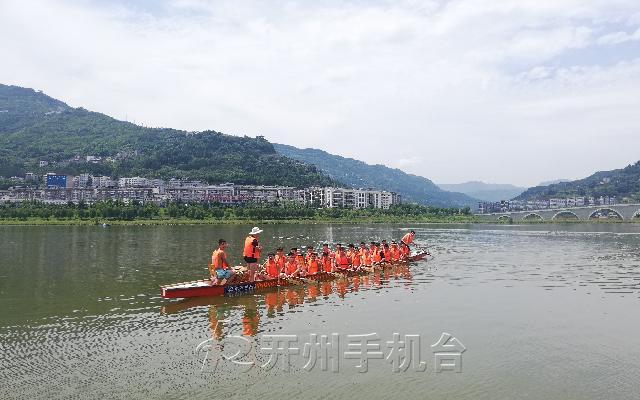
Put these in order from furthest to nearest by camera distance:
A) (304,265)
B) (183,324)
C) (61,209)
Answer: (61,209), (304,265), (183,324)

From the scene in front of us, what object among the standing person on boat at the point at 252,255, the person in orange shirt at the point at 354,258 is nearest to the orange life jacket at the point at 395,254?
the person in orange shirt at the point at 354,258

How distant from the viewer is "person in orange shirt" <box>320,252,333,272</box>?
32062 millimetres

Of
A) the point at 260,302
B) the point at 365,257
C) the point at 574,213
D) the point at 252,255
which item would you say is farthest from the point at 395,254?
the point at 574,213

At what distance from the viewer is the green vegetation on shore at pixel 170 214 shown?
11775cm

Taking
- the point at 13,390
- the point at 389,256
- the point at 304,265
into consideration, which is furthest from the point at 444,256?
the point at 13,390

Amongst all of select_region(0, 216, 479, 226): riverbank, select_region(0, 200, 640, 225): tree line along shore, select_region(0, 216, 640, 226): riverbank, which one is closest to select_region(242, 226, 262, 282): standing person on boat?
select_region(0, 216, 640, 226): riverbank

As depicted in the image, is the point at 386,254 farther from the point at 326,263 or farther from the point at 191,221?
the point at 191,221

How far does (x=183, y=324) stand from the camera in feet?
66.1

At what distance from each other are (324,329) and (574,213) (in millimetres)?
175998

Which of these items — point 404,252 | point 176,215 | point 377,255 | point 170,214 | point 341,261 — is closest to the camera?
point 341,261

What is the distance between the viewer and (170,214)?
433 ft

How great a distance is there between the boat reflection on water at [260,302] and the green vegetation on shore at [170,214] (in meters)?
94.8

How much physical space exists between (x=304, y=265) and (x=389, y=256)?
11378mm

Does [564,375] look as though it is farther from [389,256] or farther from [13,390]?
[389,256]
